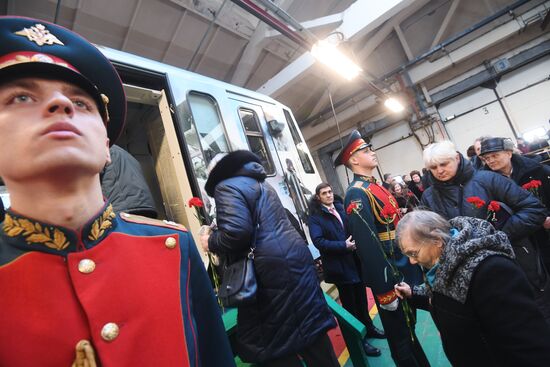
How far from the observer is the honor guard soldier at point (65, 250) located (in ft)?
1.87

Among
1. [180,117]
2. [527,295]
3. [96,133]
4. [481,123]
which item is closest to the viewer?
[96,133]

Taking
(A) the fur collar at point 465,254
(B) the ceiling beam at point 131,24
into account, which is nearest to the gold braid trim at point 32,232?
(A) the fur collar at point 465,254

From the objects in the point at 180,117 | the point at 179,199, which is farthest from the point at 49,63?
the point at 179,199

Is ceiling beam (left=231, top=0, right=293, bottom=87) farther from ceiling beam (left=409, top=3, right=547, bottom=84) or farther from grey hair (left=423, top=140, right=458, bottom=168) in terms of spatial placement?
ceiling beam (left=409, top=3, right=547, bottom=84)

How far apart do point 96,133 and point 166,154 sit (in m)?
2.59

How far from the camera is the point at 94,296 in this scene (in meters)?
0.62

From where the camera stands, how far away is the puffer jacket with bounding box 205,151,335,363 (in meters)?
1.46

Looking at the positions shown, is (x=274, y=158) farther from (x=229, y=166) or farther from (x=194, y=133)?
(x=229, y=166)

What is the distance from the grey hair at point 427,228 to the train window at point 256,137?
2458 mm

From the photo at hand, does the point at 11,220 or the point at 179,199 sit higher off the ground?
the point at 179,199

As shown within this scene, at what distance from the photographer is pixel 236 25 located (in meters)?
5.80

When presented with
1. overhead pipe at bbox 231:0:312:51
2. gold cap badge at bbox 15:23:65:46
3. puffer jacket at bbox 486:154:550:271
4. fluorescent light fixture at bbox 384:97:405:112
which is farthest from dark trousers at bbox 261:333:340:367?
fluorescent light fixture at bbox 384:97:405:112

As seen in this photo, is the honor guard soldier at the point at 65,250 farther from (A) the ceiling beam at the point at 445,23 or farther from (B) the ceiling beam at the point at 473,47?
(B) the ceiling beam at the point at 473,47

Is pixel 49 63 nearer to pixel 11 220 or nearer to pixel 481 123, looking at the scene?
pixel 11 220
